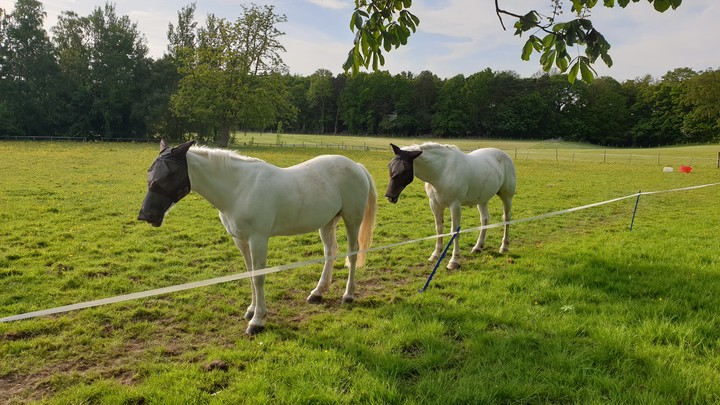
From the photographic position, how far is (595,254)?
22.5 ft

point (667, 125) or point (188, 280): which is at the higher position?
point (667, 125)

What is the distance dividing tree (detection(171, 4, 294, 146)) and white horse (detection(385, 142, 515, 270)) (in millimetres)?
37465

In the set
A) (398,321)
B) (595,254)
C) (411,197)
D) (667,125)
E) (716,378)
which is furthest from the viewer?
(667,125)

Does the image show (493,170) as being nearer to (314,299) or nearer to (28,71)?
(314,299)

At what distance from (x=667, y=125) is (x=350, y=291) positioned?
89.5 meters

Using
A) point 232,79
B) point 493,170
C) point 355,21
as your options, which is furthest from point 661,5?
point 232,79

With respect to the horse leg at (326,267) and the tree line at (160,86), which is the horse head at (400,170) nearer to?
the horse leg at (326,267)

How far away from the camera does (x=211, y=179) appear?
13.7 ft

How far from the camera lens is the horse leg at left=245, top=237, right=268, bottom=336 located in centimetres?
430

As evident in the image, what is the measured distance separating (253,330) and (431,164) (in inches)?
146

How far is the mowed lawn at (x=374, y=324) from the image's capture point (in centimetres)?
322

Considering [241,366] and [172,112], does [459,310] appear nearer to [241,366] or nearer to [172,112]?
[241,366]

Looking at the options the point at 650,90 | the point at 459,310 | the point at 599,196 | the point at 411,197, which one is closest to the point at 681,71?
the point at 650,90

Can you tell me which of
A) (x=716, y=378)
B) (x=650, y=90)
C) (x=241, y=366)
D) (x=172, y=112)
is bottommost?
(x=241, y=366)
